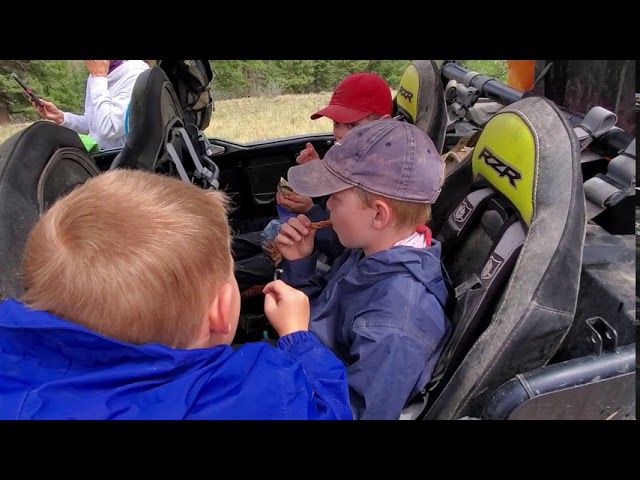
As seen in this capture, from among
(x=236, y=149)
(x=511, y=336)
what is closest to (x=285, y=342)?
(x=511, y=336)

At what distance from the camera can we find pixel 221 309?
815 mm

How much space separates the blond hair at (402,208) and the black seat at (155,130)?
2.69 ft

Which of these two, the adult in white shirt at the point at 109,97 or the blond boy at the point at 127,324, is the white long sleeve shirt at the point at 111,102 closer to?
the adult in white shirt at the point at 109,97

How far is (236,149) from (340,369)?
2038 mm

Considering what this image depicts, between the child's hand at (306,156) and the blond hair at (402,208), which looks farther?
the child's hand at (306,156)

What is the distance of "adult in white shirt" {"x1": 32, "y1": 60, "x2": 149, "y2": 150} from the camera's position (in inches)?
108

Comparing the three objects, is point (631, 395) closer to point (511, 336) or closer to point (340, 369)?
point (511, 336)

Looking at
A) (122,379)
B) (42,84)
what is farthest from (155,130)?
(42,84)

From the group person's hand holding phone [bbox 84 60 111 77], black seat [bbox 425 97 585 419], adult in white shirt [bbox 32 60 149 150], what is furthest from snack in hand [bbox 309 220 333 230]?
person's hand holding phone [bbox 84 60 111 77]

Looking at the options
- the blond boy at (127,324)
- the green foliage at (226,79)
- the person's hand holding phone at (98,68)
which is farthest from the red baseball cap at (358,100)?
the green foliage at (226,79)

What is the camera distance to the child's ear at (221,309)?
812mm

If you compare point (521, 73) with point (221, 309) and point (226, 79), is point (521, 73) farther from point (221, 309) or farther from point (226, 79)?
point (226, 79)

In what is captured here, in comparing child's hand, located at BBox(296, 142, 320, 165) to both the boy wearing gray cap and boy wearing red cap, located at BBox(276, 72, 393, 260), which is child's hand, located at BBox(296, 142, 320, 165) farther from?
the boy wearing gray cap

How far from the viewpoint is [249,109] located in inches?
253
